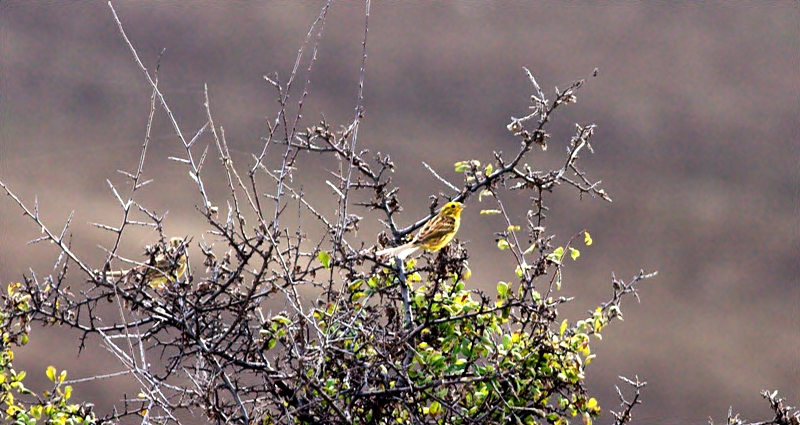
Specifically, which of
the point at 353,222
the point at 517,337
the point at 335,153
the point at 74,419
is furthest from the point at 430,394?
the point at 74,419

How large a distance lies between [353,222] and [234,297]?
0.86 m

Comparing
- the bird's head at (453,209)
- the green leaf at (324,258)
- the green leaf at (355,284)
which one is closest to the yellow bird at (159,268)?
the green leaf at (324,258)

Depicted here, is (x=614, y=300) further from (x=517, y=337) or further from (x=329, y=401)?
(x=329, y=401)

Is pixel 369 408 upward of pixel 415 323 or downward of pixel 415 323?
downward

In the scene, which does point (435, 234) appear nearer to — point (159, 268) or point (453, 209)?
point (453, 209)

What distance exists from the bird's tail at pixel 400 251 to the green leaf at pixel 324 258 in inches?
18.6

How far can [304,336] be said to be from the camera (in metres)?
4.18

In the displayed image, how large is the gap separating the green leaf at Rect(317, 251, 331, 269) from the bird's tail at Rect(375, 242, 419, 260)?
1.55 feet

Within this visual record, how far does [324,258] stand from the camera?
4.36 m

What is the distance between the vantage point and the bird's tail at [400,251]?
485cm

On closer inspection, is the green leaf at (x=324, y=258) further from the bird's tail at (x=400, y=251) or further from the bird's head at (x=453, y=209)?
the bird's head at (x=453, y=209)

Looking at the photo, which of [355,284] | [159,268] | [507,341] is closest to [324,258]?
[355,284]

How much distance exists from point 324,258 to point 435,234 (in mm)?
910

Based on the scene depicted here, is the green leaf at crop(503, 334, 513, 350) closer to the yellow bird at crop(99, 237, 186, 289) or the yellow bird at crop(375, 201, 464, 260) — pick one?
the yellow bird at crop(375, 201, 464, 260)
